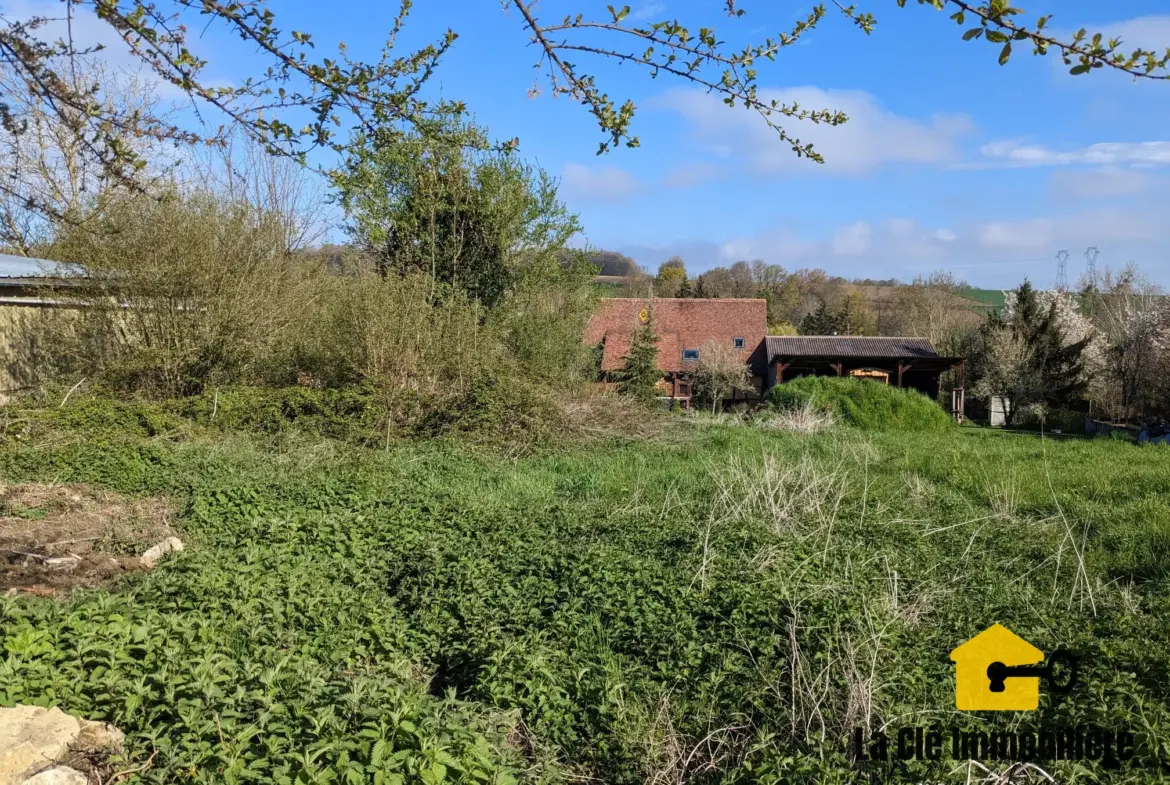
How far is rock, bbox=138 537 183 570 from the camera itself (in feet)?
18.0

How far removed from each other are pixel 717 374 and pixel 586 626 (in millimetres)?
27216

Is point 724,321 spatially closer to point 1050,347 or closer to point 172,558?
point 1050,347

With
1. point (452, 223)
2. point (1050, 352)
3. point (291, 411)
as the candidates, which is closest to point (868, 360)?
point (1050, 352)

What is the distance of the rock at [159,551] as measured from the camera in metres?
5.48

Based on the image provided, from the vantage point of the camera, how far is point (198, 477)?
8086 millimetres

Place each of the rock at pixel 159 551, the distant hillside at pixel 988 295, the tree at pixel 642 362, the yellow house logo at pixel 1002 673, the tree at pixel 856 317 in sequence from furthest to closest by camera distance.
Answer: the distant hillside at pixel 988 295
the tree at pixel 856 317
the tree at pixel 642 362
the rock at pixel 159 551
the yellow house logo at pixel 1002 673

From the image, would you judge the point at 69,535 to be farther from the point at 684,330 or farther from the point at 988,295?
the point at 988,295

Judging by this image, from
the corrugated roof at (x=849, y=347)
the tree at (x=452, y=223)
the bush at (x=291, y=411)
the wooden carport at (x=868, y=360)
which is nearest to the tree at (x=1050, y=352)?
the wooden carport at (x=868, y=360)

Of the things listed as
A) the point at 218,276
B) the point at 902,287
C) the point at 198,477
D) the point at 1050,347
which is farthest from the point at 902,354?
the point at 198,477

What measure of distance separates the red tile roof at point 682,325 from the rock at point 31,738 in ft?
106

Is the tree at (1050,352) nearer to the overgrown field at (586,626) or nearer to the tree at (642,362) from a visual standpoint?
the tree at (642,362)

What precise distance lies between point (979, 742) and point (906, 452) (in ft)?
27.7

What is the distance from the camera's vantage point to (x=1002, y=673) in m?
3.30

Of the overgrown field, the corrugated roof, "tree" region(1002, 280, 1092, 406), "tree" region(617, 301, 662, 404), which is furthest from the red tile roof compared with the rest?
the overgrown field
